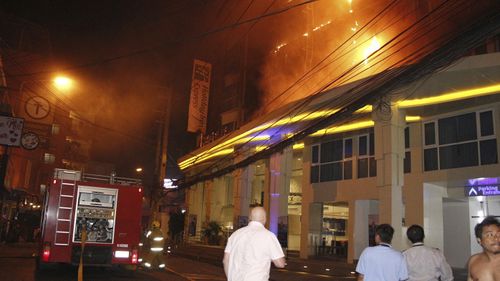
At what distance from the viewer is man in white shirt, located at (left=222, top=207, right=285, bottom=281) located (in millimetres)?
4422

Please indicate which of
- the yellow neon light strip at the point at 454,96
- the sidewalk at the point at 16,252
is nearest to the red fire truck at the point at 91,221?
the sidewalk at the point at 16,252

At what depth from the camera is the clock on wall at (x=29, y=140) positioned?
19233mm

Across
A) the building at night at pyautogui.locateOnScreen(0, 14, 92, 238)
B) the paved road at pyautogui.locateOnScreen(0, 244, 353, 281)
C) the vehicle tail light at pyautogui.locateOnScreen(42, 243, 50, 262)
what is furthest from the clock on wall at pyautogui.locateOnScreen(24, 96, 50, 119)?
the vehicle tail light at pyautogui.locateOnScreen(42, 243, 50, 262)

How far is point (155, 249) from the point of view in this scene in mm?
14109

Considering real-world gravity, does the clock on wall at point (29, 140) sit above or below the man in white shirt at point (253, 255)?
above

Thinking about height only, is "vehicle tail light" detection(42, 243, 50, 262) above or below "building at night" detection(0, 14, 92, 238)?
below

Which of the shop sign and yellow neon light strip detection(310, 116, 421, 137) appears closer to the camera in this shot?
the shop sign

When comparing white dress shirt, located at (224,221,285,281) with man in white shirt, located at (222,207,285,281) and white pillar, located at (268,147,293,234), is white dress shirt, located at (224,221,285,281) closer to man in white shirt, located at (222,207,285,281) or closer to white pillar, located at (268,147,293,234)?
man in white shirt, located at (222,207,285,281)

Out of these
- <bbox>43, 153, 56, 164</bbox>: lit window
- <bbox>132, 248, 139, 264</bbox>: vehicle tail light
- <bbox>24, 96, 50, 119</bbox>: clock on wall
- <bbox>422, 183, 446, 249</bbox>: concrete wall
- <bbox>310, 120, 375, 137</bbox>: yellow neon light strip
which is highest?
<bbox>43, 153, 56, 164</bbox>: lit window

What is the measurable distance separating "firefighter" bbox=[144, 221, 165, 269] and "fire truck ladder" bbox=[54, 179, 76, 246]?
2962 mm

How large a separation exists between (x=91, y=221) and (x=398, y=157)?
10.4 m

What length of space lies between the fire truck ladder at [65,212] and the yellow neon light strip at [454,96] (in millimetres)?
11198

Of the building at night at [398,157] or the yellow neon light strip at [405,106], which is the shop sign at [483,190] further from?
the yellow neon light strip at [405,106]

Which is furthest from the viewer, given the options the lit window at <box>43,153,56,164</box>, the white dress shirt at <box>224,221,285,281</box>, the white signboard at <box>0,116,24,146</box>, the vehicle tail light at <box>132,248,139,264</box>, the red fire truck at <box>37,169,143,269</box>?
the lit window at <box>43,153,56,164</box>
